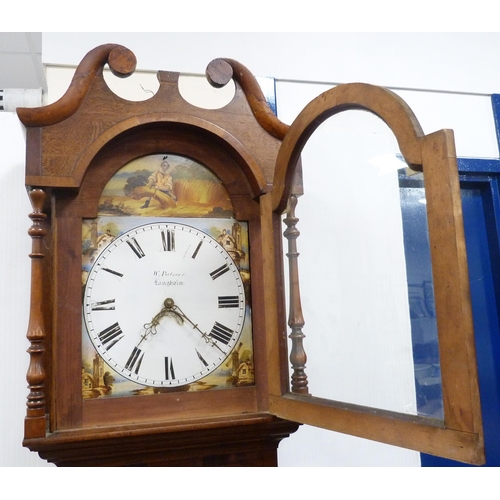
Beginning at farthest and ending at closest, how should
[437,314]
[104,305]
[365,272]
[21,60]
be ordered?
[21,60] < [104,305] < [365,272] < [437,314]

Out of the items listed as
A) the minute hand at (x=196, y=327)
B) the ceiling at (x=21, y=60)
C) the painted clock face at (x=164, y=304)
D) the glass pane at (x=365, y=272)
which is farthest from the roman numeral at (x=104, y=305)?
the ceiling at (x=21, y=60)

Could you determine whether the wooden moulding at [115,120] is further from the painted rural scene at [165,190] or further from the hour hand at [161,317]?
the hour hand at [161,317]

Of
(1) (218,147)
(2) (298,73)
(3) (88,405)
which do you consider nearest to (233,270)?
(1) (218,147)

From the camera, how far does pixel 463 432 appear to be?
734mm

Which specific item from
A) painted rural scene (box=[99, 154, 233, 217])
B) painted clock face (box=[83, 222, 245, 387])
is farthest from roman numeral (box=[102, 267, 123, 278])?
painted rural scene (box=[99, 154, 233, 217])

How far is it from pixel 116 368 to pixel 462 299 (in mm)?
633

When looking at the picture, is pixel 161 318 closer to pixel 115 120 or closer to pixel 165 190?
pixel 165 190

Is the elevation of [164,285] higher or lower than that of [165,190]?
lower

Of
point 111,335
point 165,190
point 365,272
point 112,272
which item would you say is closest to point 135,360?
point 111,335

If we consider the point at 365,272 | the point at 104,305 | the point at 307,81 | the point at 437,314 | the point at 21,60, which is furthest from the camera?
the point at 21,60

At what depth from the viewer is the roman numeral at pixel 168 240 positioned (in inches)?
44.4

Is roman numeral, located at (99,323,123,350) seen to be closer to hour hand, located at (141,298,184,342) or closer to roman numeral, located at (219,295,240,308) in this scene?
hour hand, located at (141,298,184,342)

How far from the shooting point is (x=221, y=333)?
1130 millimetres

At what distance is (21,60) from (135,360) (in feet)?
3.41
